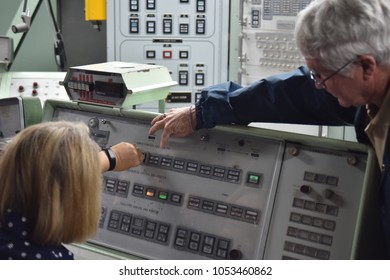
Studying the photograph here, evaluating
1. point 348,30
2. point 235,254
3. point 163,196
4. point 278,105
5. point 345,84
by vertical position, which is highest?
point 348,30

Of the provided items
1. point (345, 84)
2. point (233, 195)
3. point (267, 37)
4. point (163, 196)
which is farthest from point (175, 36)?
point (345, 84)

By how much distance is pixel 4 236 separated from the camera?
4.08 feet

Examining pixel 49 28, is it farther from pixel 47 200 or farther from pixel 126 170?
pixel 47 200

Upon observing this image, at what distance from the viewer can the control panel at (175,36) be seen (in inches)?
168

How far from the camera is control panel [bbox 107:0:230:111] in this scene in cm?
426

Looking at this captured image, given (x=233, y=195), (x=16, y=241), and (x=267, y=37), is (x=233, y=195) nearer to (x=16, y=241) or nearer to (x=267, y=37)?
(x=16, y=241)

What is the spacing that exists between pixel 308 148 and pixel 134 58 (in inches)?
114

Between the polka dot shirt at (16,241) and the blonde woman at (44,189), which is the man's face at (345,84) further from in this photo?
the polka dot shirt at (16,241)

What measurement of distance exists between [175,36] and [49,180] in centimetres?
323

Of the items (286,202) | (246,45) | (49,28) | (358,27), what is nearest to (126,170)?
(286,202)

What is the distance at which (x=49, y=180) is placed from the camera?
123cm

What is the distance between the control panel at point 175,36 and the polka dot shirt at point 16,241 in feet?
9.87

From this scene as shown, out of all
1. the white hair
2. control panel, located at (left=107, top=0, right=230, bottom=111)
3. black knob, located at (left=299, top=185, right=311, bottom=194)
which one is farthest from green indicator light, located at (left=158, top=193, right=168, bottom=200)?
control panel, located at (left=107, top=0, right=230, bottom=111)

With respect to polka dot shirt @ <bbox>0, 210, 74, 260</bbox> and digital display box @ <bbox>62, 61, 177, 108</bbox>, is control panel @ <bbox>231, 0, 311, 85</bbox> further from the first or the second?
polka dot shirt @ <bbox>0, 210, 74, 260</bbox>
